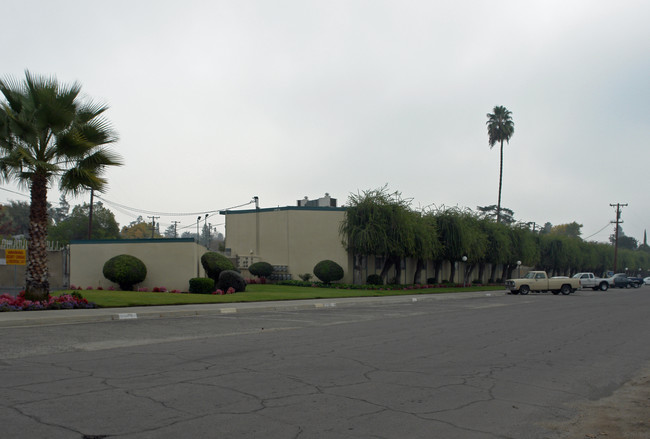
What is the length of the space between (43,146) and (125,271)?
12.3m

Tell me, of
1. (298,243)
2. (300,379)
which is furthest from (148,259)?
(300,379)

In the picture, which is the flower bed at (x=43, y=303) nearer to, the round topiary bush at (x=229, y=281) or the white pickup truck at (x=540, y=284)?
the round topiary bush at (x=229, y=281)

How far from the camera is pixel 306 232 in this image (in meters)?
46.1

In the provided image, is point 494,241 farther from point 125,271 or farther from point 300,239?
point 125,271

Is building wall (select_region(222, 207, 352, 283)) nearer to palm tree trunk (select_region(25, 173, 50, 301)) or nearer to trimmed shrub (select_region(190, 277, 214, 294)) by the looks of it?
trimmed shrub (select_region(190, 277, 214, 294))

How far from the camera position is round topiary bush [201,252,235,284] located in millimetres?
32500

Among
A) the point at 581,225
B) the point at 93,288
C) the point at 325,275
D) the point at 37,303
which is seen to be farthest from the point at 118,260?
the point at 581,225

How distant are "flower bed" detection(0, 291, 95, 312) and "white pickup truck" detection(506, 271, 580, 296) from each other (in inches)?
1287

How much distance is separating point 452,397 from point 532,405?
3.50ft

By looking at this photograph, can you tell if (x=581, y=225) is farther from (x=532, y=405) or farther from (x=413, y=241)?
(x=532, y=405)

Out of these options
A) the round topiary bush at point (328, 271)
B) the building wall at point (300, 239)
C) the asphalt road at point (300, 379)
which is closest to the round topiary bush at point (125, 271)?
the asphalt road at point (300, 379)

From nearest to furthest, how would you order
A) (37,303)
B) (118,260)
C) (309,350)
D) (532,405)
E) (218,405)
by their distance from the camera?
(218,405) → (532,405) → (309,350) → (37,303) → (118,260)

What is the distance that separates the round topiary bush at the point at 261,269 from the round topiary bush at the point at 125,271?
1548cm

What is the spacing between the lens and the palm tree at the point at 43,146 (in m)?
17.6
